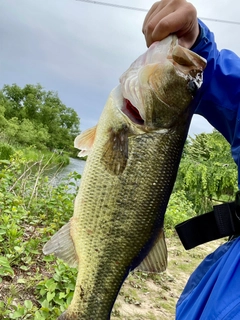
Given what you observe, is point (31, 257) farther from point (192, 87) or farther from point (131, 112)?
point (192, 87)

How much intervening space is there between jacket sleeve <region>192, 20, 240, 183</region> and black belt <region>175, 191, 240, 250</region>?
0.25 meters

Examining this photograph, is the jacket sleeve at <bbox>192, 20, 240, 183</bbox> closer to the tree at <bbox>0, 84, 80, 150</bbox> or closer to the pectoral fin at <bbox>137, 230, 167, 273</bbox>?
the pectoral fin at <bbox>137, 230, 167, 273</bbox>

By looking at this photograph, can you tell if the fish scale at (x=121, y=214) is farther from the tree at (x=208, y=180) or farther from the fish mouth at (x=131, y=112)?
the tree at (x=208, y=180)

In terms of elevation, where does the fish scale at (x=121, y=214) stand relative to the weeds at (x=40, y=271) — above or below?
above

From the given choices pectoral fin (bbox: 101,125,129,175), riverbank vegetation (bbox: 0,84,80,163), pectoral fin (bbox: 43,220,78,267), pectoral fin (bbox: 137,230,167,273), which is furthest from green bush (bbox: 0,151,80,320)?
riverbank vegetation (bbox: 0,84,80,163)

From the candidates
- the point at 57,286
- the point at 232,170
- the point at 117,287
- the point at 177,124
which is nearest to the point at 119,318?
the point at 57,286

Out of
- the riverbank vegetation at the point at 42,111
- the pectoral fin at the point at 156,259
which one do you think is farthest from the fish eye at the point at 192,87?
the riverbank vegetation at the point at 42,111

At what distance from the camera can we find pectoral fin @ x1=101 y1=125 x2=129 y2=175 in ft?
5.53

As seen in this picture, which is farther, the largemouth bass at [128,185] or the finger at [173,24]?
the largemouth bass at [128,185]

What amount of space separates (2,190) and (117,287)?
3.07m

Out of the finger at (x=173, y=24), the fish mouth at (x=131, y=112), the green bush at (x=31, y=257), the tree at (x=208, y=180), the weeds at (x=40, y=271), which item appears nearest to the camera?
the finger at (x=173, y=24)

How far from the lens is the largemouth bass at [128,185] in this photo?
1665mm

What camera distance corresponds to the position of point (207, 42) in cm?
173

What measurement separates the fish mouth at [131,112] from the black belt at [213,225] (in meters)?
0.63
